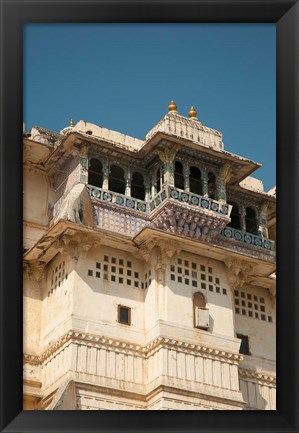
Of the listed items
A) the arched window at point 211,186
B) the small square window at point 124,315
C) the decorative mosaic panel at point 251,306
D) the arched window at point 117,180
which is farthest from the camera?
the arched window at point 211,186

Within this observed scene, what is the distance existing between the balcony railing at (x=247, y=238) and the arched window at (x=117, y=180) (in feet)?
7.38

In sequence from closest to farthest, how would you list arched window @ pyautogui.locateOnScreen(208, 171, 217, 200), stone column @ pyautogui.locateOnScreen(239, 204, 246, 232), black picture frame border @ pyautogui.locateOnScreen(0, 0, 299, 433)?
black picture frame border @ pyautogui.locateOnScreen(0, 0, 299, 433) → arched window @ pyautogui.locateOnScreen(208, 171, 217, 200) → stone column @ pyautogui.locateOnScreen(239, 204, 246, 232)

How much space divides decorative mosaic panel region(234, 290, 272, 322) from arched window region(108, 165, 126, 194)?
3.14 m

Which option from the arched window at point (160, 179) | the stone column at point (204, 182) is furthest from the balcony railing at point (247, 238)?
the arched window at point (160, 179)

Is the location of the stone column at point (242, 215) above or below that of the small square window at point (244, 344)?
above

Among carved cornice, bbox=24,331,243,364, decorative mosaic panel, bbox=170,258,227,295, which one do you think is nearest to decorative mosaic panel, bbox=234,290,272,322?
decorative mosaic panel, bbox=170,258,227,295

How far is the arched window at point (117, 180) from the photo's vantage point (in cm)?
1848

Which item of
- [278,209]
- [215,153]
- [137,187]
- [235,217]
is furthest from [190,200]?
[278,209]

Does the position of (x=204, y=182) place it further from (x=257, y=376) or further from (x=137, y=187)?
(x=257, y=376)

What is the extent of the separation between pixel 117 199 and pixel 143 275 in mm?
1545

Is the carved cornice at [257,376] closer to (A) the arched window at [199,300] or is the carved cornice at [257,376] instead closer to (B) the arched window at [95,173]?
(A) the arched window at [199,300]

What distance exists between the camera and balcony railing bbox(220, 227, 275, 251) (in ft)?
61.2

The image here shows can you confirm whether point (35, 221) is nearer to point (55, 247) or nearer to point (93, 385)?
point (55, 247)

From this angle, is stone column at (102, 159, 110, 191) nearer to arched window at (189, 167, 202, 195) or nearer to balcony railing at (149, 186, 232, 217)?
balcony railing at (149, 186, 232, 217)
